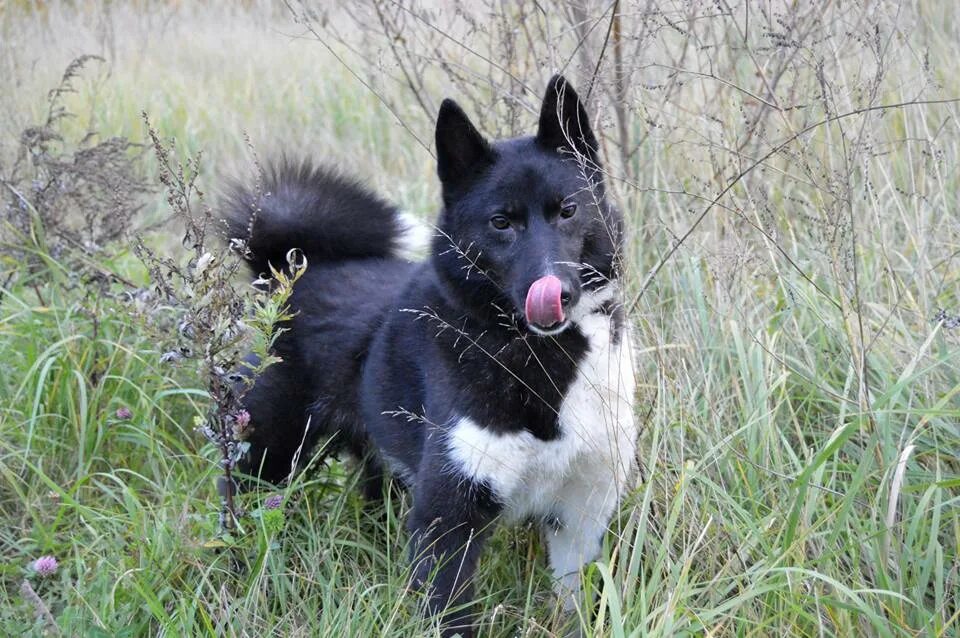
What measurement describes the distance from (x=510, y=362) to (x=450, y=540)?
49cm

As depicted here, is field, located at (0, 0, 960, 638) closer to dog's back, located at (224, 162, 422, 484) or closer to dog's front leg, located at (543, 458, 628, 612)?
dog's front leg, located at (543, 458, 628, 612)

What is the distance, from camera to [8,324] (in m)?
4.04

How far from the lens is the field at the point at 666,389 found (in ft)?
8.24

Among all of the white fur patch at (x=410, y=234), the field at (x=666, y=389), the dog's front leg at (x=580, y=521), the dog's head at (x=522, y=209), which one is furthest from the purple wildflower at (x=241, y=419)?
the white fur patch at (x=410, y=234)

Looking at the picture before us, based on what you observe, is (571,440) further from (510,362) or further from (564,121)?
(564,121)

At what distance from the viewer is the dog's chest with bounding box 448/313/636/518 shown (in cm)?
266

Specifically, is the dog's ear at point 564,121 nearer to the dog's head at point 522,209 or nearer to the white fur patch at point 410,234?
the dog's head at point 522,209

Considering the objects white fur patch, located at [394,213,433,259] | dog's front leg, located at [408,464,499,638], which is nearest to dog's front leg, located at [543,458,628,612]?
dog's front leg, located at [408,464,499,638]

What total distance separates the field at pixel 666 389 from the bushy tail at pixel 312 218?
0.28 meters

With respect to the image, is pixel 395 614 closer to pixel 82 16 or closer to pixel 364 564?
pixel 364 564

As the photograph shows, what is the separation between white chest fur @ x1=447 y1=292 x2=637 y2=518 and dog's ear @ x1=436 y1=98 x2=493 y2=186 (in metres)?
0.52

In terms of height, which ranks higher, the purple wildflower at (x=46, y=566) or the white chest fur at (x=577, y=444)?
the white chest fur at (x=577, y=444)

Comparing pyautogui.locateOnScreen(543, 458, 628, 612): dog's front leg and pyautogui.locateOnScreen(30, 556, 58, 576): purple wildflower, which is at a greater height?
pyautogui.locateOnScreen(543, 458, 628, 612): dog's front leg

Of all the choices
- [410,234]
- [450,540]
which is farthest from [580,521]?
[410,234]
